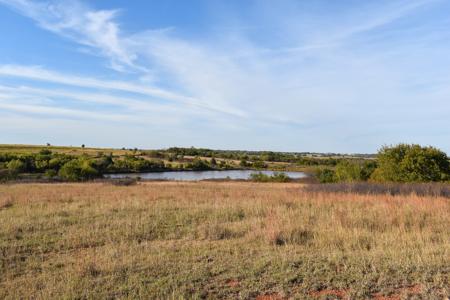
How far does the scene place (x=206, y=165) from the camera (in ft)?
337

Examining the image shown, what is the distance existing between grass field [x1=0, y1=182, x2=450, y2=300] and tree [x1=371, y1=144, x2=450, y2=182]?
603 inches

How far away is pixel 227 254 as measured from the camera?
6543 millimetres

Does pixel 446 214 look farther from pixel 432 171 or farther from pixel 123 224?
pixel 432 171

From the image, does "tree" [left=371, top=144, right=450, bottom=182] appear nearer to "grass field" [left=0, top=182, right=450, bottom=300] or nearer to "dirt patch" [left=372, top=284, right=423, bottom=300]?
"grass field" [left=0, top=182, right=450, bottom=300]

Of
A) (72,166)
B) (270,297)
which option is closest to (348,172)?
(72,166)

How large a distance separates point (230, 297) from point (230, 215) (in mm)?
6730

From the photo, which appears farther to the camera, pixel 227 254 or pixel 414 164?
pixel 414 164

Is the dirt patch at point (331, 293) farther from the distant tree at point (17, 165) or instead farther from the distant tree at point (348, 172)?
the distant tree at point (17, 165)

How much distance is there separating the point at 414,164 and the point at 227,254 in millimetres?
22965

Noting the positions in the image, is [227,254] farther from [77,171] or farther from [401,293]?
[77,171]

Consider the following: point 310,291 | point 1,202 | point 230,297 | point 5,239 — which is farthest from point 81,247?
point 1,202

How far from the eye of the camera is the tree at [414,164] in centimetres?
2548

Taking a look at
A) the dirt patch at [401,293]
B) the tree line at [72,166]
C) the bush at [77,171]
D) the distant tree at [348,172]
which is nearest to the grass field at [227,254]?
the dirt patch at [401,293]

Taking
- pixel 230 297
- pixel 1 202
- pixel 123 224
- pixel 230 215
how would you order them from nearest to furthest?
pixel 230 297 < pixel 123 224 < pixel 230 215 < pixel 1 202
